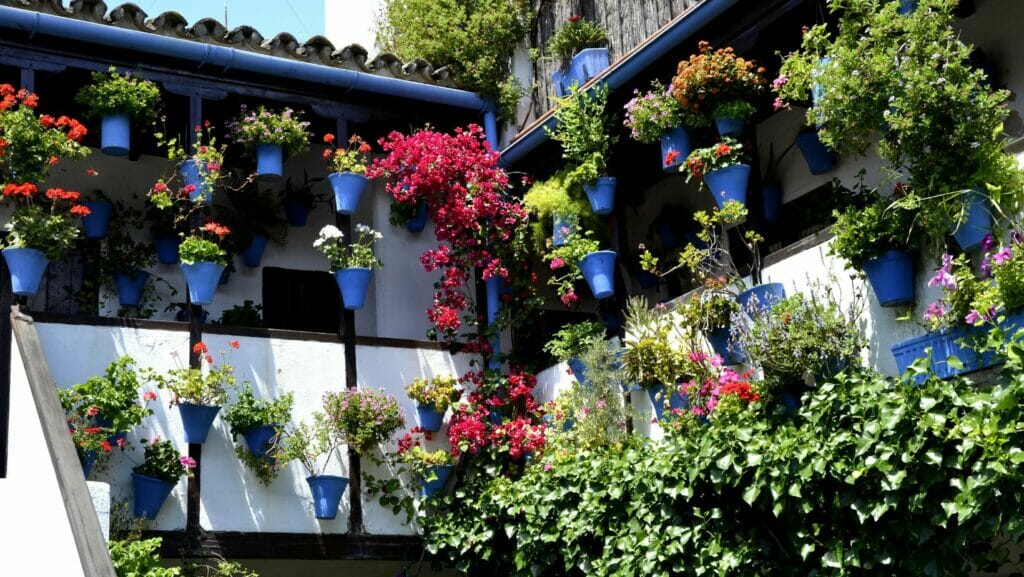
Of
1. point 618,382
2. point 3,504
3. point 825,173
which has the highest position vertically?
point 825,173

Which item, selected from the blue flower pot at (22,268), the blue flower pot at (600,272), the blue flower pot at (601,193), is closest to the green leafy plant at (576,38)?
the blue flower pot at (601,193)

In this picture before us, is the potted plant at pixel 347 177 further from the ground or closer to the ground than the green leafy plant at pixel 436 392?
further from the ground

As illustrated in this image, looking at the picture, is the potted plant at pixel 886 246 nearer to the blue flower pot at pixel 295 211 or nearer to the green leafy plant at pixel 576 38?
→ the green leafy plant at pixel 576 38

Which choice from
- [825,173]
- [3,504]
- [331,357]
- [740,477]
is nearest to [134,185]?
[331,357]

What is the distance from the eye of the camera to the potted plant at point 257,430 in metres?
10.8

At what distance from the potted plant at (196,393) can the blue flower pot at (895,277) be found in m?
5.28

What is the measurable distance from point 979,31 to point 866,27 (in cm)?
186

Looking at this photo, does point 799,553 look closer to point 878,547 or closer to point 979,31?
point 878,547

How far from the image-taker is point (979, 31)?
9961 millimetres

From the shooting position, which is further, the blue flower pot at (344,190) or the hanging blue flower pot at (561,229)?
the blue flower pot at (344,190)

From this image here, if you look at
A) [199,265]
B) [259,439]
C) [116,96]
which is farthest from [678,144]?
[116,96]

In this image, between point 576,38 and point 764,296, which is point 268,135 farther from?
point 764,296

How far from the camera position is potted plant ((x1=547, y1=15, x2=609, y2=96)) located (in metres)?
12.0

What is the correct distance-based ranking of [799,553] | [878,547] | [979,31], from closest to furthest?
[878,547] < [799,553] < [979,31]
